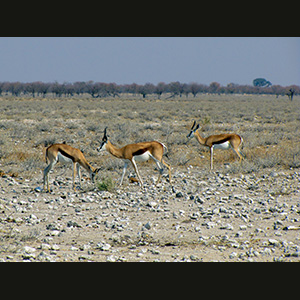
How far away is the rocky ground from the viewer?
5.58 meters

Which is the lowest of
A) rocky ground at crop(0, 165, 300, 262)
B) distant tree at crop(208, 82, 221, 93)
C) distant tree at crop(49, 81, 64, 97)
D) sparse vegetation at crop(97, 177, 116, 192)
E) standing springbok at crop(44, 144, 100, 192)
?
rocky ground at crop(0, 165, 300, 262)

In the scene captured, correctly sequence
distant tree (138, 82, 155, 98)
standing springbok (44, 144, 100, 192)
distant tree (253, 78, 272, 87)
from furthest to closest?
distant tree (253, 78, 272, 87)
distant tree (138, 82, 155, 98)
standing springbok (44, 144, 100, 192)

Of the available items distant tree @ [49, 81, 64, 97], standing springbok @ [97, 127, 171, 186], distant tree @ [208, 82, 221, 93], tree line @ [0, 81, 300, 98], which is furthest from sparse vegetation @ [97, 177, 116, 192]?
distant tree @ [208, 82, 221, 93]

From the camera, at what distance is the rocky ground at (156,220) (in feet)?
18.3

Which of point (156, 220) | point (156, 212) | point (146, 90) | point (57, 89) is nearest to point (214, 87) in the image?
point (146, 90)

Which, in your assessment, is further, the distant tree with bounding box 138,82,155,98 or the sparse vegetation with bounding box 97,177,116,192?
the distant tree with bounding box 138,82,155,98

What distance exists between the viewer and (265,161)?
40.1 ft

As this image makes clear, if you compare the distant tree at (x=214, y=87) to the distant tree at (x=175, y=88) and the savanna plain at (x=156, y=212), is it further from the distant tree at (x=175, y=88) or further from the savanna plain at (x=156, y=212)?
the savanna plain at (x=156, y=212)

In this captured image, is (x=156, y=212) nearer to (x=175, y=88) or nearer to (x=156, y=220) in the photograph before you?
(x=156, y=220)

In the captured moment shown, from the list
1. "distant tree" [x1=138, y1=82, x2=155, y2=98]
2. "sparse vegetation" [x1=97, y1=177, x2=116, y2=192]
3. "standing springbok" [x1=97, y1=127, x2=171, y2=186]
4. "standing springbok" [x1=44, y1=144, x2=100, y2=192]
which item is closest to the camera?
"sparse vegetation" [x1=97, y1=177, x2=116, y2=192]

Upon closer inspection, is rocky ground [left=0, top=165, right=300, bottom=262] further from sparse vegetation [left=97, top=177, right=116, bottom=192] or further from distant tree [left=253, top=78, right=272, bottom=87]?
distant tree [left=253, top=78, right=272, bottom=87]

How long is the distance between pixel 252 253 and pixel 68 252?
2.76 metres

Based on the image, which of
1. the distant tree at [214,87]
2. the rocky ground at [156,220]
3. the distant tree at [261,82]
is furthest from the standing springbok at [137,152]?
the distant tree at [261,82]

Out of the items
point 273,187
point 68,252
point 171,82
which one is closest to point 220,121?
point 273,187
